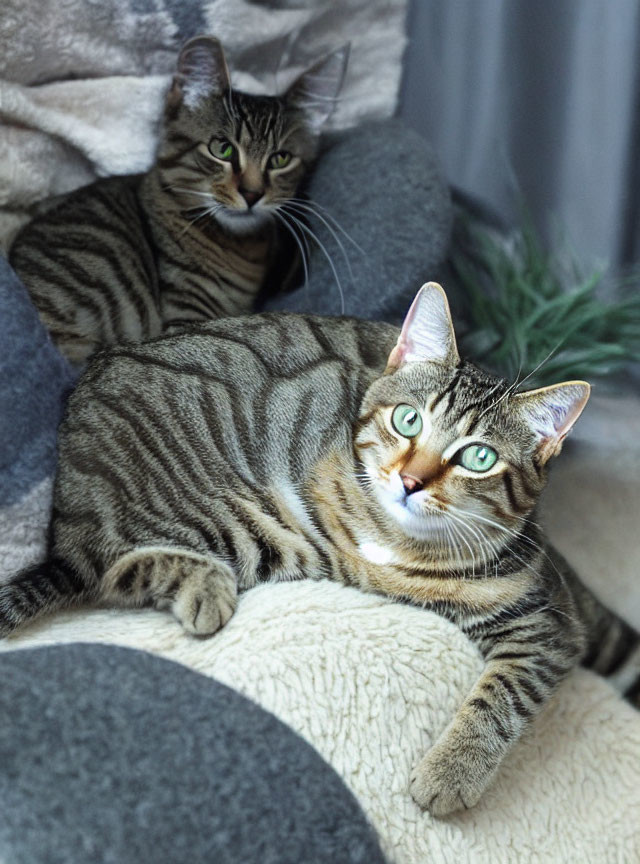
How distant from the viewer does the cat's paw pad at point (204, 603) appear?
1.02 meters

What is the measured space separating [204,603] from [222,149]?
0.81 metres

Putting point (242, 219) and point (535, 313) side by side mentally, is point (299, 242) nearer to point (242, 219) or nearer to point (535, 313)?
point (242, 219)

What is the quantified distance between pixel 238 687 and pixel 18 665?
238 millimetres

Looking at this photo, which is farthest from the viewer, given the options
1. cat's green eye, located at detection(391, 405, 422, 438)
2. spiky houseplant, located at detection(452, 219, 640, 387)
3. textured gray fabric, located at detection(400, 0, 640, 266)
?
textured gray fabric, located at detection(400, 0, 640, 266)

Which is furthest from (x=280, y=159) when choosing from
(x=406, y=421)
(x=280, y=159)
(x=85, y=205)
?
(x=406, y=421)

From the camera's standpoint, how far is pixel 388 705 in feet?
3.29

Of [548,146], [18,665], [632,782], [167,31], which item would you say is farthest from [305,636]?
[548,146]

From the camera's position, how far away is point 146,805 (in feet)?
2.50

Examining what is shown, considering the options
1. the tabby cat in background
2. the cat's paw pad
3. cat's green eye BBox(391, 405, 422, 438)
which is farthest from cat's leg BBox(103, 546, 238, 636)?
the tabby cat in background

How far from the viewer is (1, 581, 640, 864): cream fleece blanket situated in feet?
3.14

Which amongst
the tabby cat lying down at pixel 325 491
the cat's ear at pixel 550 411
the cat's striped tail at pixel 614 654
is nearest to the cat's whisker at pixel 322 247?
the tabby cat lying down at pixel 325 491

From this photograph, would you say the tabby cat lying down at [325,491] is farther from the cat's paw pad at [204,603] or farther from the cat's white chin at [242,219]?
the cat's white chin at [242,219]

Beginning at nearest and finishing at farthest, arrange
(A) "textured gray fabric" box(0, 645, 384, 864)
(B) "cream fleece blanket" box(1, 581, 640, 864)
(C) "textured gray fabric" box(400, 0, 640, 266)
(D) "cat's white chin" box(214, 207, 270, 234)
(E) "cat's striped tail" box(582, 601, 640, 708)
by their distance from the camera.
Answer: (A) "textured gray fabric" box(0, 645, 384, 864)
(B) "cream fleece blanket" box(1, 581, 640, 864)
(E) "cat's striped tail" box(582, 601, 640, 708)
(D) "cat's white chin" box(214, 207, 270, 234)
(C) "textured gray fabric" box(400, 0, 640, 266)

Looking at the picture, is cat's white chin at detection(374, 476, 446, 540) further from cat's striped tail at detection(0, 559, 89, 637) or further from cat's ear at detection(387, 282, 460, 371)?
cat's striped tail at detection(0, 559, 89, 637)
